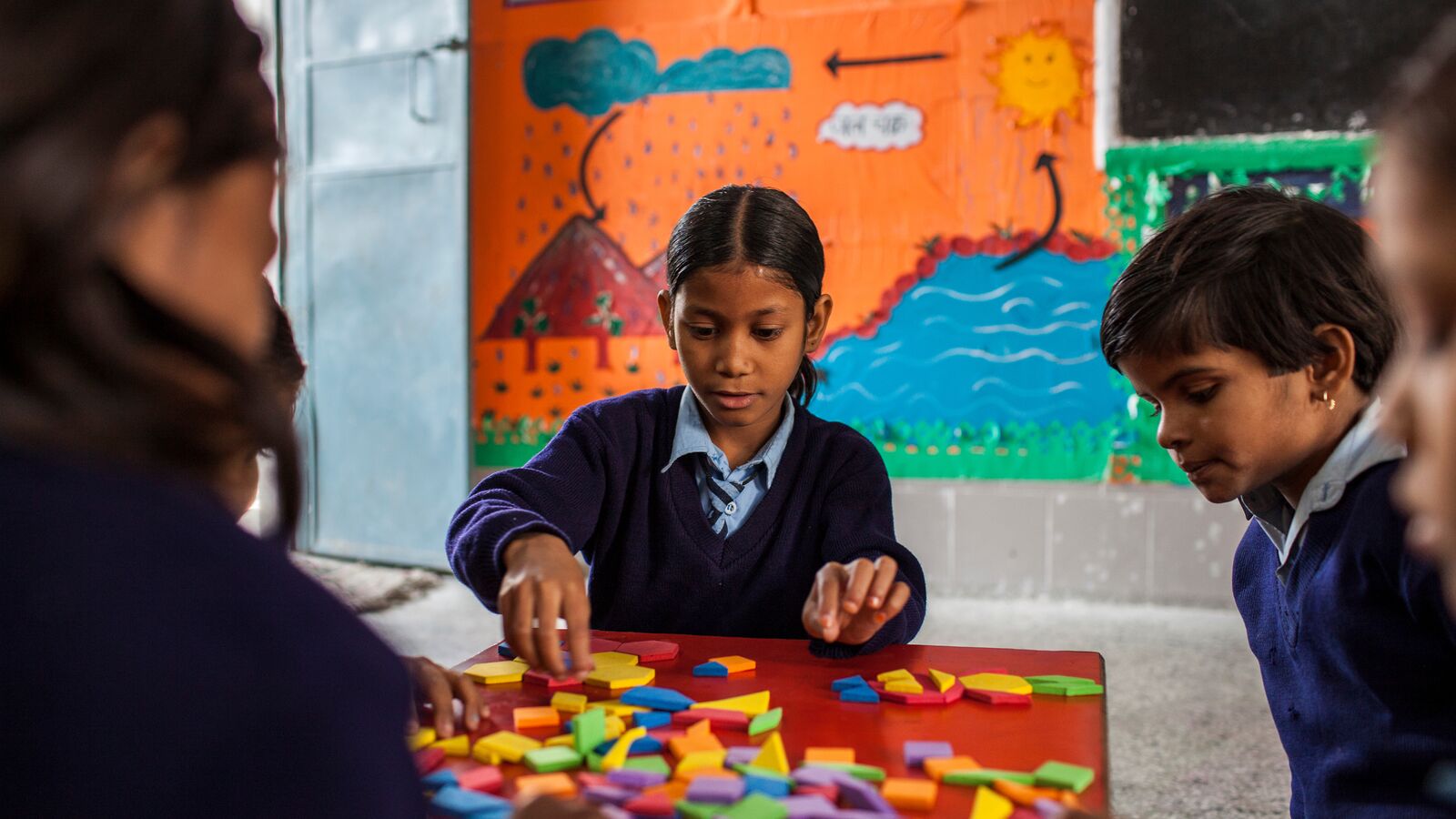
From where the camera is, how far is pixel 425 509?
4078mm

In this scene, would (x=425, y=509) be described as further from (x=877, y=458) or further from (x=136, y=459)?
(x=136, y=459)

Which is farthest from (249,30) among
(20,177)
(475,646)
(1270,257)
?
(475,646)

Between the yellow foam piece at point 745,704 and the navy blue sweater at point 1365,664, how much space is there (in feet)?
1.82

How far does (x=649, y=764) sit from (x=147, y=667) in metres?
0.46

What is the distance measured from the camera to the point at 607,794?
0.76m

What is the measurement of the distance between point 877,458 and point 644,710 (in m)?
0.66

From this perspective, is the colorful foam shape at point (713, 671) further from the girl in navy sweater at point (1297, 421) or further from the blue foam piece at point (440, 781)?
the girl in navy sweater at point (1297, 421)

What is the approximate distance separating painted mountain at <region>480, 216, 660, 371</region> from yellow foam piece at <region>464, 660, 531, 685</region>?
9.40 ft

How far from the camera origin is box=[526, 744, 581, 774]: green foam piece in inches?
32.3

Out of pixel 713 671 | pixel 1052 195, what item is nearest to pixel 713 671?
pixel 713 671

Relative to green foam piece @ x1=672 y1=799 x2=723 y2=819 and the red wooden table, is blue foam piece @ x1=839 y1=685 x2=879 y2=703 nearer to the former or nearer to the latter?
the red wooden table

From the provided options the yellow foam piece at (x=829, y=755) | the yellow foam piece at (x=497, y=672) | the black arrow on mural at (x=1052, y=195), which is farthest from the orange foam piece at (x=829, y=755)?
the black arrow on mural at (x=1052, y=195)

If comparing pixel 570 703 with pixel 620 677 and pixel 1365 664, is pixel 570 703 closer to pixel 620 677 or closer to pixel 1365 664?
pixel 620 677

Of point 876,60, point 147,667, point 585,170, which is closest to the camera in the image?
point 147,667
